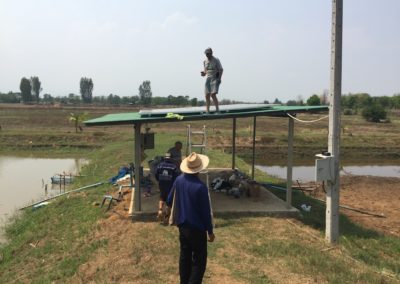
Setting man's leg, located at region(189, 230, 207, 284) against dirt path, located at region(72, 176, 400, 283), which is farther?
dirt path, located at region(72, 176, 400, 283)

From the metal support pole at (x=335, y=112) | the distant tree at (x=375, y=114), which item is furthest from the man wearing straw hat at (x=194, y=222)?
the distant tree at (x=375, y=114)

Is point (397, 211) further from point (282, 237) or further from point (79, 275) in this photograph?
point (79, 275)

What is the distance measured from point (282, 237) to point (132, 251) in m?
2.75

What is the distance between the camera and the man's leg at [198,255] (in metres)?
4.85

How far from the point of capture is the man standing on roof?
9383 mm

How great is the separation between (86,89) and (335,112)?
147 meters

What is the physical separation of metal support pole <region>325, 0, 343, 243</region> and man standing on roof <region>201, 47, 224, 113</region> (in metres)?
2.77

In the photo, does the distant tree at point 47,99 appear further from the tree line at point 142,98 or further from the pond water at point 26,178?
the pond water at point 26,178

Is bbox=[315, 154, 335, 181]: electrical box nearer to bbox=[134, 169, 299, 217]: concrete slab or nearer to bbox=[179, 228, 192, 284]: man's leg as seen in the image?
bbox=[134, 169, 299, 217]: concrete slab

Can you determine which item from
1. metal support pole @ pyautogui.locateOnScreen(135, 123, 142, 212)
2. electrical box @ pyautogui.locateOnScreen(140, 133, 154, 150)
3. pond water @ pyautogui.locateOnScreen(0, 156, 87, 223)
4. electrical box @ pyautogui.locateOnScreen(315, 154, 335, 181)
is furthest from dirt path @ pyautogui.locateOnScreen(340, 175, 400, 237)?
pond water @ pyautogui.locateOnScreen(0, 156, 87, 223)

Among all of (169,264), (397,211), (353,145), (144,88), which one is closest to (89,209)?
(169,264)

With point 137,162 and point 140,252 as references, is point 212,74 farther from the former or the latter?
point 140,252

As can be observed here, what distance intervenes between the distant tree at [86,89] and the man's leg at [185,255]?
14727cm

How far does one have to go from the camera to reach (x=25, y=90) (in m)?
133
